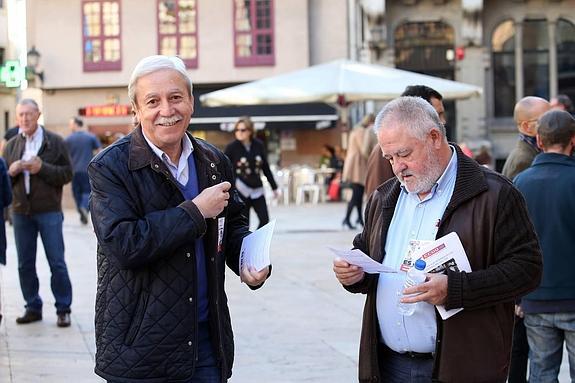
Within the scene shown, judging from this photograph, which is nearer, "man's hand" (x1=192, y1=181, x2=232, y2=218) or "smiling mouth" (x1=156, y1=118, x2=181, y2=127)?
"man's hand" (x1=192, y1=181, x2=232, y2=218)

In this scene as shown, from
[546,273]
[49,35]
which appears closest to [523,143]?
[546,273]

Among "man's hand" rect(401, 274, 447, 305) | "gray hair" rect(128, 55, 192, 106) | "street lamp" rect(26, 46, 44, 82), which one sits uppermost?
"street lamp" rect(26, 46, 44, 82)

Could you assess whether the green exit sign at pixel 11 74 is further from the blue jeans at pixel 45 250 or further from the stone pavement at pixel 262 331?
the blue jeans at pixel 45 250

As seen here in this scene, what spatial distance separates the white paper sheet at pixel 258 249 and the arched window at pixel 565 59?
83.4 ft

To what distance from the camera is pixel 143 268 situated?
4137 millimetres

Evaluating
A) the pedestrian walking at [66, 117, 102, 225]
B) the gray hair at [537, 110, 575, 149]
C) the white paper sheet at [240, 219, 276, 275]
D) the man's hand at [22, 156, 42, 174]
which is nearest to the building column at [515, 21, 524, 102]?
the pedestrian walking at [66, 117, 102, 225]

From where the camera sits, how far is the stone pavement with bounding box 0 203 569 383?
7.80m

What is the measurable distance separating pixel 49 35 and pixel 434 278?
31.7m

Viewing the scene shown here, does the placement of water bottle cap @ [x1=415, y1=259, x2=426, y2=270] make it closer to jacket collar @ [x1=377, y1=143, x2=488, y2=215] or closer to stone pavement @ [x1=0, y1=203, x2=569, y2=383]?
jacket collar @ [x1=377, y1=143, x2=488, y2=215]

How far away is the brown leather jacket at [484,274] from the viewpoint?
13.3ft

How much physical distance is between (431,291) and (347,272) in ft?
1.26

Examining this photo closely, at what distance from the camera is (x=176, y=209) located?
4.11 meters

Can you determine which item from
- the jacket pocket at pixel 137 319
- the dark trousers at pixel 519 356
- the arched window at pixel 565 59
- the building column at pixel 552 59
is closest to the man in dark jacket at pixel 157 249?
the jacket pocket at pixel 137 319

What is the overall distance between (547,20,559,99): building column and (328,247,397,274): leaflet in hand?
2535 centimetres
